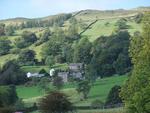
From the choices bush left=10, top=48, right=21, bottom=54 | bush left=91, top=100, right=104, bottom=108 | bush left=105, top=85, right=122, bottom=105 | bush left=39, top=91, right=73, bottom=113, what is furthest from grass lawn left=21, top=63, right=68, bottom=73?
bush left=39, top=91, right=73, bottom=113

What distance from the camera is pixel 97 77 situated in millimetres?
124875

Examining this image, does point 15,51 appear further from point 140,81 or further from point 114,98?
point 140,81

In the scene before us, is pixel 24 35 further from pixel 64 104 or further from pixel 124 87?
pixel 124 87

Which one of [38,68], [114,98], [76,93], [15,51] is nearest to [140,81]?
[114,98]

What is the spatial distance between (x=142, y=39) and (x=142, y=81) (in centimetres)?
478

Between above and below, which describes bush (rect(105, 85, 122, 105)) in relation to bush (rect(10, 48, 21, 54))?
above

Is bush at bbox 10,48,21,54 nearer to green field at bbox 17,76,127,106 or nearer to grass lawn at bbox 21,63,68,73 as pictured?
grass lawn at bbox 21,63,68,73

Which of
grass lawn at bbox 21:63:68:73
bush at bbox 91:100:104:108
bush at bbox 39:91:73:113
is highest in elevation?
bush at bbox 39:91:73:113

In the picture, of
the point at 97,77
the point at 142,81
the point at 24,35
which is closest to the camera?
the point at 142,81

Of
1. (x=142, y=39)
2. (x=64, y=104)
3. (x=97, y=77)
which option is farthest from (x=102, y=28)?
(x=142, y=39)

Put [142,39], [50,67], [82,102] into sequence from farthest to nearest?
1. [50,67]
2. [82,102]
3. [142,39]

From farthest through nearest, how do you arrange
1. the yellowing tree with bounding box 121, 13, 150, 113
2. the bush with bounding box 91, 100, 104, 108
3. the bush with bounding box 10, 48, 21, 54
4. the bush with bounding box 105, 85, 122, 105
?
the bush with bounding box 10, 48, 21, 54
the bush with bounding box 105, 85, 122, 105
the bush with bounding box 91, 100, 104, 108
the yellowing tree with bounding box 121, 13, 150, 113

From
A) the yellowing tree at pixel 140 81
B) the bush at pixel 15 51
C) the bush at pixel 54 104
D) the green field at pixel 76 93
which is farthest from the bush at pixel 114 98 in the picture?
the bush at pixel 15 51

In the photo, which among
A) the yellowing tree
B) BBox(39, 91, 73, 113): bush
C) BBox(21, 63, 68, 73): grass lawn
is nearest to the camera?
the yellowing tree
